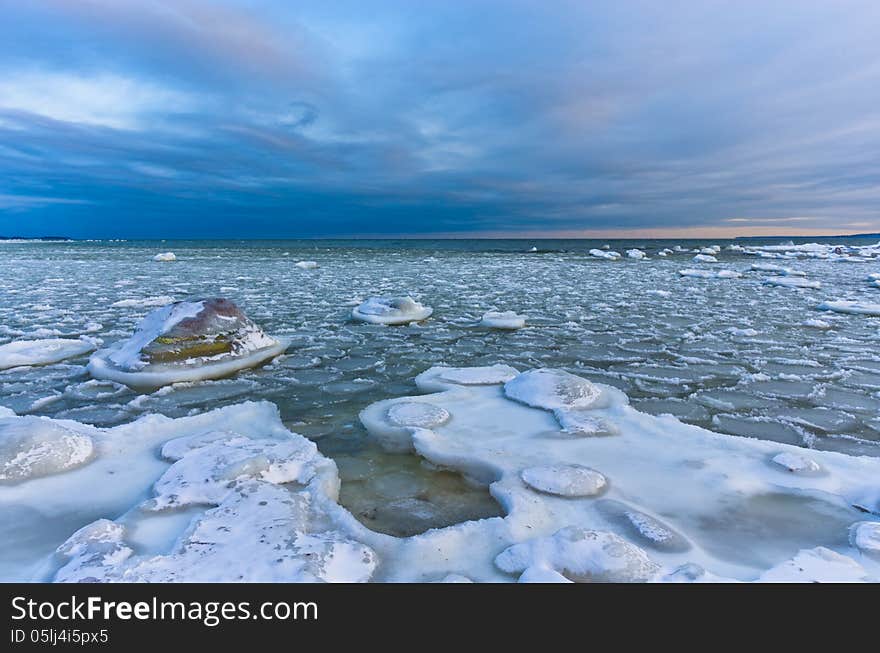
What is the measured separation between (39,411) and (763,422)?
18.9 ft

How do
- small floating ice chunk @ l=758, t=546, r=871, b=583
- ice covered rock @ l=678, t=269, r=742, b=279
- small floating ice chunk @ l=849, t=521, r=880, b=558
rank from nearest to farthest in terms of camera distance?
1. small floating ice chunk @ l=758, t=546, r=871, b=583
2. small floating ice chunk @ l=849, t=521, r=880, b=558
3. ice covered rock @ l=678, t=269, r=742, b=279

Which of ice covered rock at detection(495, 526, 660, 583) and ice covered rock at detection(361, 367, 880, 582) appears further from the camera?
ice covered rock at detection(361, 367, 880, 582)

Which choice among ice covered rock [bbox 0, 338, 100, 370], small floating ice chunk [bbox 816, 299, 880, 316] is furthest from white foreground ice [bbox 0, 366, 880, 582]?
small floating ice chunk [bbox 816, 299, 880, 316]

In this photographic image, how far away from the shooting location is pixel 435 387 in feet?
14.3

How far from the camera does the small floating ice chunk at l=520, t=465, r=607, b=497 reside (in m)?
2.54

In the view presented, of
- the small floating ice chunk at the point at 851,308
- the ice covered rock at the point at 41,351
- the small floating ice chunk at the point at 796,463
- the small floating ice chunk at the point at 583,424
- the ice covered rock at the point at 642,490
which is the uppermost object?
the small floating ice chunk at the point at 851,308

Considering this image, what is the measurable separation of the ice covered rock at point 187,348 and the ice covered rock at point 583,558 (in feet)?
12.6

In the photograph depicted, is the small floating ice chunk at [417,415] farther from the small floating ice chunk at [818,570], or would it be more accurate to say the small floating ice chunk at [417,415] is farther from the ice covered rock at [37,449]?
the small floating ice chunk at [818,570]

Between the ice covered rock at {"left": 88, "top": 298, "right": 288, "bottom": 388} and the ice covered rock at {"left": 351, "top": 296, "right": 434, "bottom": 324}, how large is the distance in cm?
208

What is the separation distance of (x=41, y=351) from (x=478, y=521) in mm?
5566

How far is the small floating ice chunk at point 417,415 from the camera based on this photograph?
3.41m

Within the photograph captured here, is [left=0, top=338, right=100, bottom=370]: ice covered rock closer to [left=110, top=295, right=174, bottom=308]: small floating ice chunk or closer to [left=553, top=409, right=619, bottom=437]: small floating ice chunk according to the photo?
[left=110, top=295, right=174, bottom=308]: small floating ice chunk

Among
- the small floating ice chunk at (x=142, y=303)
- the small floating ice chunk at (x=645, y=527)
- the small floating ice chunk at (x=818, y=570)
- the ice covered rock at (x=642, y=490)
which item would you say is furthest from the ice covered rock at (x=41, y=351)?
the small floating ice chunk at (x=818, y=570)

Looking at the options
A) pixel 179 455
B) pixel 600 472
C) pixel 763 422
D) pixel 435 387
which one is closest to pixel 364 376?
pixel 435 387
